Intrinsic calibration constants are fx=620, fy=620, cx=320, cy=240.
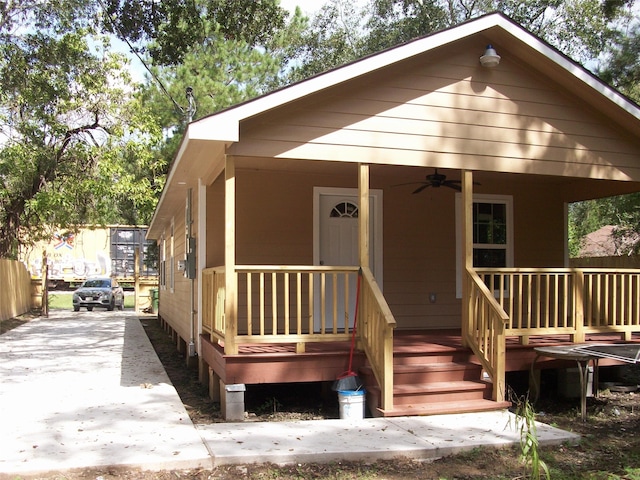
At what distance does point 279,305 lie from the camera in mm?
8695

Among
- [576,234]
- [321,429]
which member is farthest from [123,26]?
[576,234]

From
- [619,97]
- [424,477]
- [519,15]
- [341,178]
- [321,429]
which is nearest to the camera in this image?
[424,477]

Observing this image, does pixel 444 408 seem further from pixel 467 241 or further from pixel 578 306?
pixel 578 306

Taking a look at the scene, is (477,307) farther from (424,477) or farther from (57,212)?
(57,212)

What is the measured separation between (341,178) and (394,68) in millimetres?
2330

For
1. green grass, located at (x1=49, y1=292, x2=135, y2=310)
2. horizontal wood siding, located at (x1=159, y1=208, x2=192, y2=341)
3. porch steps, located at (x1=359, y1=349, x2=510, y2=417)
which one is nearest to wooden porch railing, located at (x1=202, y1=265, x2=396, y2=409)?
porch steps, located at (x1=359, y1=349, x2=510, y2=417)

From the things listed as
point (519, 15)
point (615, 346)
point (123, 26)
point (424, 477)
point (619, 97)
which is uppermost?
point (519, 15)

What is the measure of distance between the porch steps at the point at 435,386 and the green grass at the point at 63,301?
22.4 meters

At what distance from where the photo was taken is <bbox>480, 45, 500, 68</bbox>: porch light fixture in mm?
7207

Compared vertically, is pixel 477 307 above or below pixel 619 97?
below

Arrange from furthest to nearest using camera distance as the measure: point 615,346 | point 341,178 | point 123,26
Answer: point 123,26 < point 341,178 < point 615,346

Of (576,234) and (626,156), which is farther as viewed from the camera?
(576,234)

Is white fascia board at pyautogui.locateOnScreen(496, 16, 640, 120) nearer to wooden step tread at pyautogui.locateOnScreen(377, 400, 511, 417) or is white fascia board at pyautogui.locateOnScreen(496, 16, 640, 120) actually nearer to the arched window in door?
the arched window in door

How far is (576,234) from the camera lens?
32.4m
